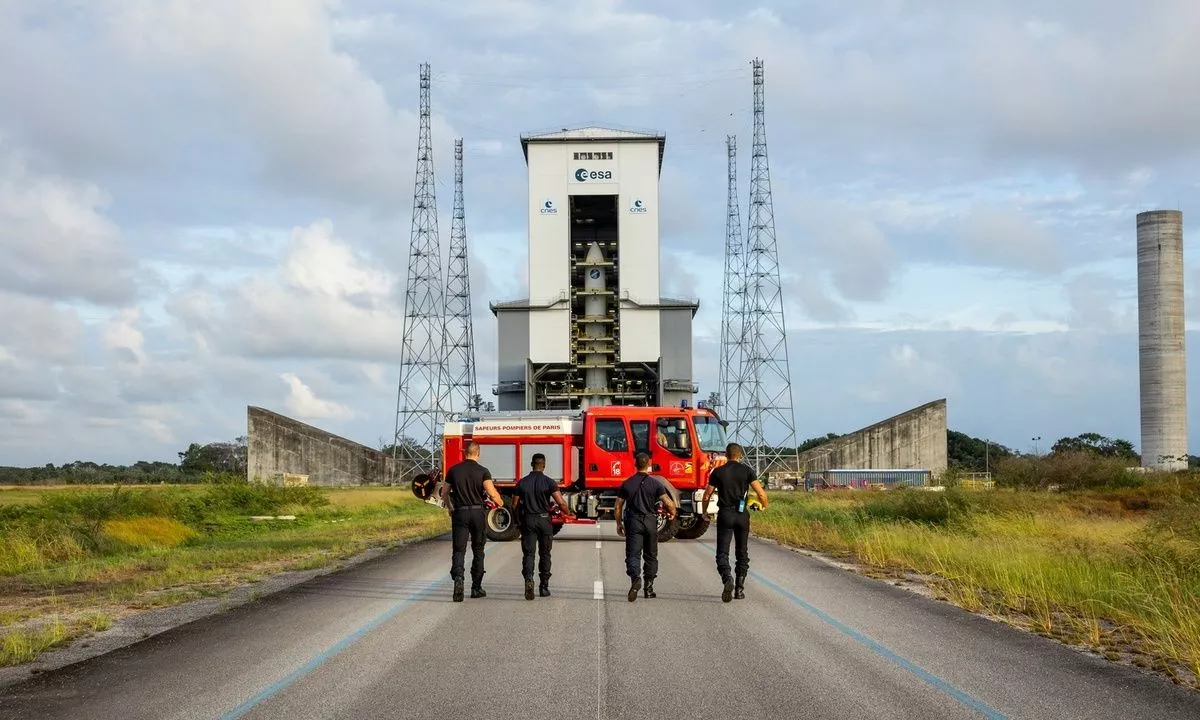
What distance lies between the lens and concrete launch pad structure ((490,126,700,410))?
54938 millimetres

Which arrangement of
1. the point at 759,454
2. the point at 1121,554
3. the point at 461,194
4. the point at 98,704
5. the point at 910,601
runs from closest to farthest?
1. the point at 98,704
2. the point at 910,601
3. the point at 1121,554
4. the point at 759,454
5. the point at 461,194

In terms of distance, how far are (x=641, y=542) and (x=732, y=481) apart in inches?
56.2

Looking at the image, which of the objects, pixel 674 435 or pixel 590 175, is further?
pixel 590 175

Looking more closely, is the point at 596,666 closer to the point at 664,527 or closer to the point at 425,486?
the point at 664,527

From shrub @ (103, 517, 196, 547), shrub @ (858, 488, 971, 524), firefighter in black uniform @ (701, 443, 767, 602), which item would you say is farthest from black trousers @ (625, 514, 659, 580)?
shrub @ (858, 488, 971, 524)

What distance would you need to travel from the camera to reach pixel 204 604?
1512 centimetres

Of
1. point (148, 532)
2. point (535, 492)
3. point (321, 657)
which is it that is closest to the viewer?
point (321, 657)

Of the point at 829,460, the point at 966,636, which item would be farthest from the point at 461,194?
the point at 966,636

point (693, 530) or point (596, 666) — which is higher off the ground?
point (596, 666)

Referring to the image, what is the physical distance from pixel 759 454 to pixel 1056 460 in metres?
18.2

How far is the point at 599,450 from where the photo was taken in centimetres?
2597

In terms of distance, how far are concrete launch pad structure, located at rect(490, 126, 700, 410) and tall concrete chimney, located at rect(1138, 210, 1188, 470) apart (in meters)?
34.9

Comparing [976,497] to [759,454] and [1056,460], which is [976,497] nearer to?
[1056,460]

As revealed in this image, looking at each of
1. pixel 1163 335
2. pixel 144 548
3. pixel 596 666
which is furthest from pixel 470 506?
pixel 1163 335
